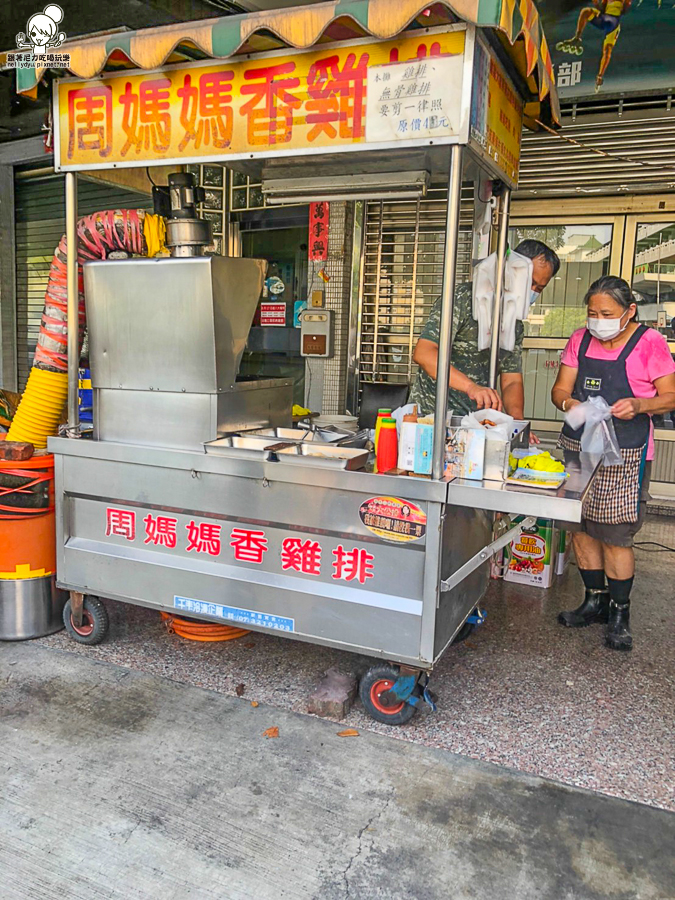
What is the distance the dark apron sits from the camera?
3.71 m

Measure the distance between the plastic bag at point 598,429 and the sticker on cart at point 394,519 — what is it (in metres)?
1.31

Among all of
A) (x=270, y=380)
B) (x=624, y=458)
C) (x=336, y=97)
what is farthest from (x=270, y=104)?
(x=624, y=458)

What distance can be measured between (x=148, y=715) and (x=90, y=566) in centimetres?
91

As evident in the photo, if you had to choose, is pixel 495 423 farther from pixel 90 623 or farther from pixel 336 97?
pixel 90 623

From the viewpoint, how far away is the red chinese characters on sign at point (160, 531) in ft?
10.8

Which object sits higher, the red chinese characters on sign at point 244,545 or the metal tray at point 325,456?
the metal tray at point 325,456

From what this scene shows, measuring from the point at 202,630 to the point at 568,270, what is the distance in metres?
4.94

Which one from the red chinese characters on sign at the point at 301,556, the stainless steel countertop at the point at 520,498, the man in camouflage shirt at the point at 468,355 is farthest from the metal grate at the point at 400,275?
the stainless steel countertop at the point at 520,498

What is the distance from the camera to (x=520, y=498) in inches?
101

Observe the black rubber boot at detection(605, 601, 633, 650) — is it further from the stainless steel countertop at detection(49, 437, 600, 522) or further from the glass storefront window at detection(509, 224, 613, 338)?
the glass storefront window at detection(509, 224, 613, 338)

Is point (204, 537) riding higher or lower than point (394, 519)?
lower

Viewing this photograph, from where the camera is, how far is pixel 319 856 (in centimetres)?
214

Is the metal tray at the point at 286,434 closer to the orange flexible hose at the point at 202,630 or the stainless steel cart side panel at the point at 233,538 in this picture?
the stainless steel cart side panel at the point at 233,538

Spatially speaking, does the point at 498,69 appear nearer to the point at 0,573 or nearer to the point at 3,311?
the point at 0,573
